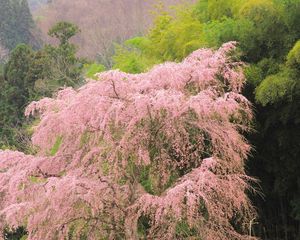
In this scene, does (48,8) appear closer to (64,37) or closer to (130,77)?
(64,37)

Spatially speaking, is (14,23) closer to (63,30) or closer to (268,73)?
(63,30)

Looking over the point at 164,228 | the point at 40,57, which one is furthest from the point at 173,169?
the point at 40,57

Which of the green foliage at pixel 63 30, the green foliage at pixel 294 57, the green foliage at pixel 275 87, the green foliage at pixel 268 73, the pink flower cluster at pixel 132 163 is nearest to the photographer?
the pink flower cluster at pixel 132 163

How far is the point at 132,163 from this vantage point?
480 cm

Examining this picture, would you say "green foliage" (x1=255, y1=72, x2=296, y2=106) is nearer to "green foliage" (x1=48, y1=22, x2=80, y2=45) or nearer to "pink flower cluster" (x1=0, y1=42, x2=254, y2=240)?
"pink flower cluster" (x1=0, y1=42, x2=254, y2=240)

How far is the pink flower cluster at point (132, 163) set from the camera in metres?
4.32

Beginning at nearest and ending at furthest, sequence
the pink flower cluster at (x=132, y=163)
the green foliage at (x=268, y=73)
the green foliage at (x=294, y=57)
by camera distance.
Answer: the pink flower cluster at (x=132, y=163)
the green foliage at (x=294, y=57)
the green foliage at (x=268, y=73)

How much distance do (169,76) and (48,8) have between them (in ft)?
108

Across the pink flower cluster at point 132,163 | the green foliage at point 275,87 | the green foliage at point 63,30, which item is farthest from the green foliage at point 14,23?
the green foliage at point 275,87

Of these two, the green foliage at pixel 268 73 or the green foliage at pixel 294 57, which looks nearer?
the green foliage at pixel 294 57

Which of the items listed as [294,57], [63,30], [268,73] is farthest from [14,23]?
[294,57]

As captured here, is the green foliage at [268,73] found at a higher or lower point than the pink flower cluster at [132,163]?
higher

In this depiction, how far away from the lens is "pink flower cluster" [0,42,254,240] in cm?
432

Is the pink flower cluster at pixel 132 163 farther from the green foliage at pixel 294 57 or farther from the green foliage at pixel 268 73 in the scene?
the green foliage at pixel 294 57
